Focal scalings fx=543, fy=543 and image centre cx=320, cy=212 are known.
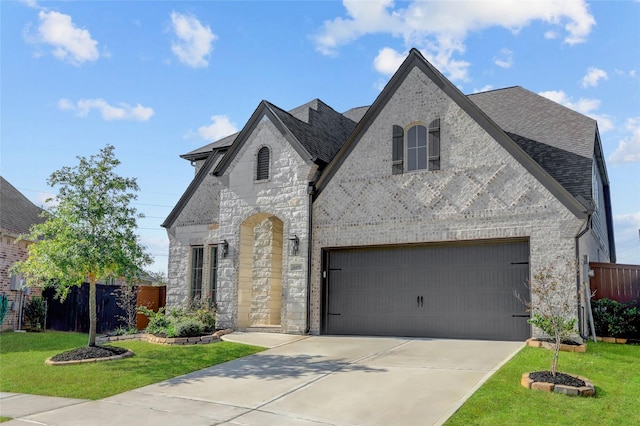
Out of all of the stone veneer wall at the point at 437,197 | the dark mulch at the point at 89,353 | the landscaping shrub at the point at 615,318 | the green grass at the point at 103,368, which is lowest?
the green grass at the point at 103,368

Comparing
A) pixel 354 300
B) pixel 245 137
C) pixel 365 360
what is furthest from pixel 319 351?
pixel 245 137

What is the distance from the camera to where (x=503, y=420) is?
7.47 m

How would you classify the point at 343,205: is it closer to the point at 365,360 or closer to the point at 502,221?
the point at 502,221

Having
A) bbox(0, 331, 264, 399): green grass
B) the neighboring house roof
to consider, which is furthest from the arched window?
the neighboring house roof

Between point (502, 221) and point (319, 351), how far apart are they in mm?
5935

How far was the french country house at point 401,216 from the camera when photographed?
14.5m

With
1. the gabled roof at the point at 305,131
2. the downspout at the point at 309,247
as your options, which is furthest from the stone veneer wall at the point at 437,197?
the gabled roof at the point at 305,131

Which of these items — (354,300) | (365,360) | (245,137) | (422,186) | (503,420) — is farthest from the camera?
(245,137)

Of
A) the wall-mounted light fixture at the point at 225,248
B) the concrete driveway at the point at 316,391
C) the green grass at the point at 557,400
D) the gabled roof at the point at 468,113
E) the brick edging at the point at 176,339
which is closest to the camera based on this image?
the green grass at the point at 557,400

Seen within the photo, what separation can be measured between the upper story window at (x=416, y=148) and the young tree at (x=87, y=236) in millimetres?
7599

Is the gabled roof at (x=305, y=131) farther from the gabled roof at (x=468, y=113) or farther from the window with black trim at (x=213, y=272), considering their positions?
the window with black trim at (x=213, y=272)

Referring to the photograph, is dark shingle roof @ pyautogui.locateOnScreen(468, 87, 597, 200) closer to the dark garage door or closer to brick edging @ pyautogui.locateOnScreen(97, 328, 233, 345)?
the dark garage door

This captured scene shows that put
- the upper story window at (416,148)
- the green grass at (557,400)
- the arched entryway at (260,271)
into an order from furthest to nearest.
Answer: the arched entryway at (260,271)
the upper story window at (416,148)
the green grass at (557,400)

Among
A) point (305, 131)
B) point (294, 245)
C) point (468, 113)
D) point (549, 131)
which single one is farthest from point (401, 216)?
point (549, 131)
